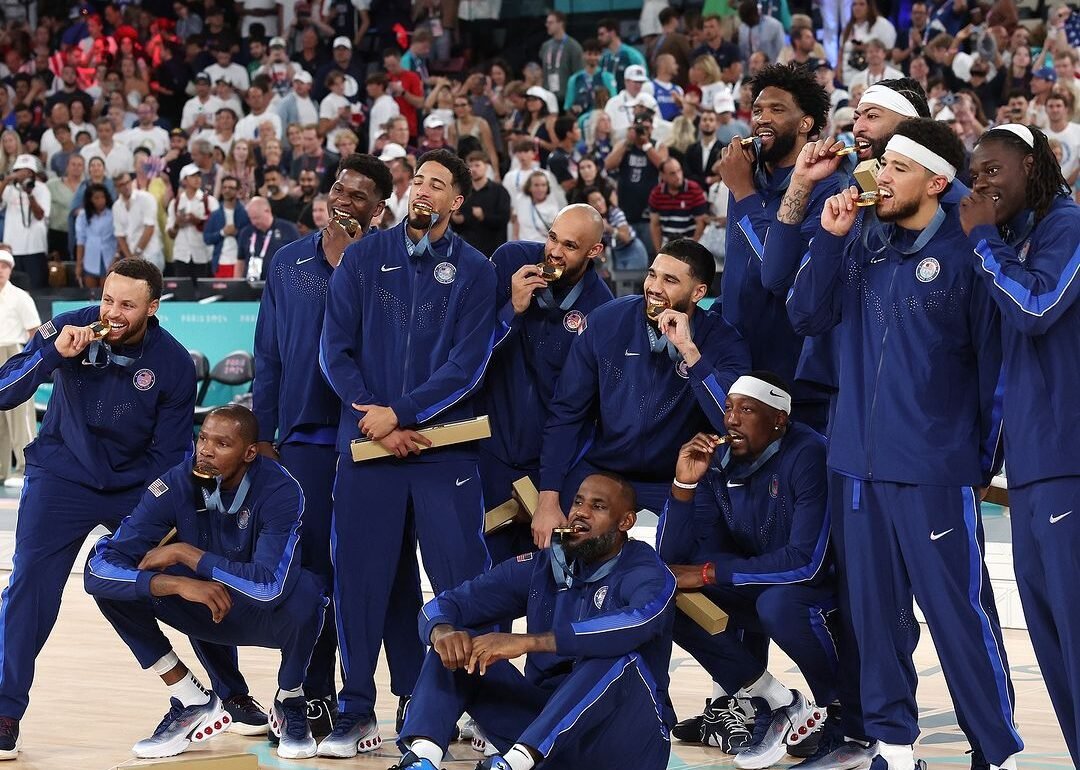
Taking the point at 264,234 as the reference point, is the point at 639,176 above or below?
above

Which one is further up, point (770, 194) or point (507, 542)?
point (770, 194)

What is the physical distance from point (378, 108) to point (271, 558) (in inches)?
445

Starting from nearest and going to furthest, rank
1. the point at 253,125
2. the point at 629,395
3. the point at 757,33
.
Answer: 1. the point at 629,395
2. the point at 757,33
3. the point at 253,125

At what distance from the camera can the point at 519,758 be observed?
16.2ft

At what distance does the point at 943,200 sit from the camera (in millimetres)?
5340

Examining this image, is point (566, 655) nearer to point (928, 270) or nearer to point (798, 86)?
point (928, 270)

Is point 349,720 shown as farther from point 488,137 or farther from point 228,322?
point 488,137

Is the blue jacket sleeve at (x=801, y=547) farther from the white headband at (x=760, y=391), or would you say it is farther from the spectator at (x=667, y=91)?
the spectator at (x=667, y=91)

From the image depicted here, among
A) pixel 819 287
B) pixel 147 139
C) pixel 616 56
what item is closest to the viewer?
pixel 819 287

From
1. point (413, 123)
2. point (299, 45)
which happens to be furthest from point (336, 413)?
point (299, 45)

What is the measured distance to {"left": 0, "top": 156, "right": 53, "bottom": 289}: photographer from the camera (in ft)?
52.7

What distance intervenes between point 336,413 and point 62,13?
1704cm

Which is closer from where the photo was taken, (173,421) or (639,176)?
(173,421)

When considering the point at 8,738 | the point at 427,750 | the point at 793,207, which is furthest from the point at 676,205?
the point at 427,750
